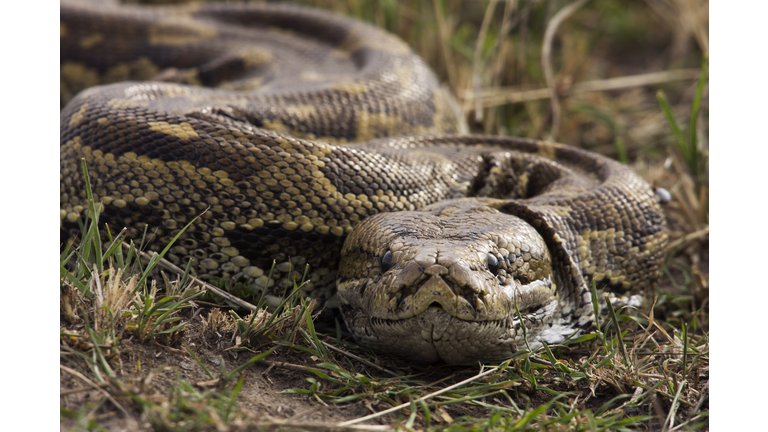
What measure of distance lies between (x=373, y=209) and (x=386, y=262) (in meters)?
0.77

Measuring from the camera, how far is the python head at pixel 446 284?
10.3 ft

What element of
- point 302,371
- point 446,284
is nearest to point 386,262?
point 446,284

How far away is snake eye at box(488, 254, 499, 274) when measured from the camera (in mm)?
3424

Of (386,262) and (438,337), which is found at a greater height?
(386,262)

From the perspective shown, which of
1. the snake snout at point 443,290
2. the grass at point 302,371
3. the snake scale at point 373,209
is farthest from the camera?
the snake scale at point 373,209


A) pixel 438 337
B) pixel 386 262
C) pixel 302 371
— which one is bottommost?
pixel 302 371

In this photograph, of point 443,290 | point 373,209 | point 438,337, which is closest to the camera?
point 443,290

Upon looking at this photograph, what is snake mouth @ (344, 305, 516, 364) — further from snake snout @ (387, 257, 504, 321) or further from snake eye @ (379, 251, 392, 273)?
snake eye @ (379, 251, 392, 273)

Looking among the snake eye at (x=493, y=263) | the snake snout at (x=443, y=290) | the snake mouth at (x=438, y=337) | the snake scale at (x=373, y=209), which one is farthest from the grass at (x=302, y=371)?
the snake eye at (x=493, y=263)

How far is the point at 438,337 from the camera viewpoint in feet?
10.7

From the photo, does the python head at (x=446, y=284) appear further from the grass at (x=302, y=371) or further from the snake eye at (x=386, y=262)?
the grass at (x=302, y=371)

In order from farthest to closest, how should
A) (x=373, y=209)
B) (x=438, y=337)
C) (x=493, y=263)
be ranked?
(x=373, y=209), (x=493, y=263), (x=438, y=337)

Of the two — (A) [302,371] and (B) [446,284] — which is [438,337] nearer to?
(B) [446,284]

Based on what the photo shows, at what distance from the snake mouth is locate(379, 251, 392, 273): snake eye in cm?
27
